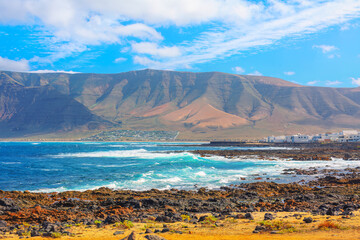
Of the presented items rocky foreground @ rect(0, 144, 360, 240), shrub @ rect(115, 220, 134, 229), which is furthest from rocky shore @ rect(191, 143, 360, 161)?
shrub @ rect(115, 220, 134, 229)

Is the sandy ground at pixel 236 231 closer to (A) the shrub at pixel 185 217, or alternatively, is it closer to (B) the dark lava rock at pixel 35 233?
(B) the dark lava rock at pixel 35 233

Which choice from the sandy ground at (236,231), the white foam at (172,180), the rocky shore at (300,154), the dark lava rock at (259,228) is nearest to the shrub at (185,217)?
the sandy ground at (236,231)

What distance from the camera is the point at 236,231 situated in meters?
11.6

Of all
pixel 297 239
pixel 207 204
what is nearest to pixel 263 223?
pixel 297 239

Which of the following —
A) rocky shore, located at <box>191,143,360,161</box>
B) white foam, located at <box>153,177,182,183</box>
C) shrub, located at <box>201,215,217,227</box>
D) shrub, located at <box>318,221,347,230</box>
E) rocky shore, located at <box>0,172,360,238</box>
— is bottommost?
rocky shore, located at <box>191,143,360,161</box>

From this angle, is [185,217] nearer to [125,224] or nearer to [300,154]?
[125,224]

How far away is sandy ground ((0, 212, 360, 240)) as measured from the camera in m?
10.6

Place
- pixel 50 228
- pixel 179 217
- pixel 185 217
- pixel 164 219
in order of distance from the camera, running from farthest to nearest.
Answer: pixel 185 217 → pixel 179 217 → pixel 164 219 → pixel 50 228

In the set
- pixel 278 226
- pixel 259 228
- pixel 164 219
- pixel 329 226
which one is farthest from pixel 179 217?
pixel 329 226

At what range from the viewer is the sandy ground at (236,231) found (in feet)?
34.9

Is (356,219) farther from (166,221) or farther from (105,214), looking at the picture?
(105,214)

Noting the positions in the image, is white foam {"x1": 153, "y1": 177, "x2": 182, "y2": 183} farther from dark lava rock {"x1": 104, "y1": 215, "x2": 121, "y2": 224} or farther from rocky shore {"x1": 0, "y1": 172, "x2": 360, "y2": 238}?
dark lava rock {"x1": 104, "y1": 215, "x2": 121, "y2": 224}

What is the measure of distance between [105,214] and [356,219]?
1067 centimetres

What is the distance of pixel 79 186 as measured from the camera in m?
26.4
